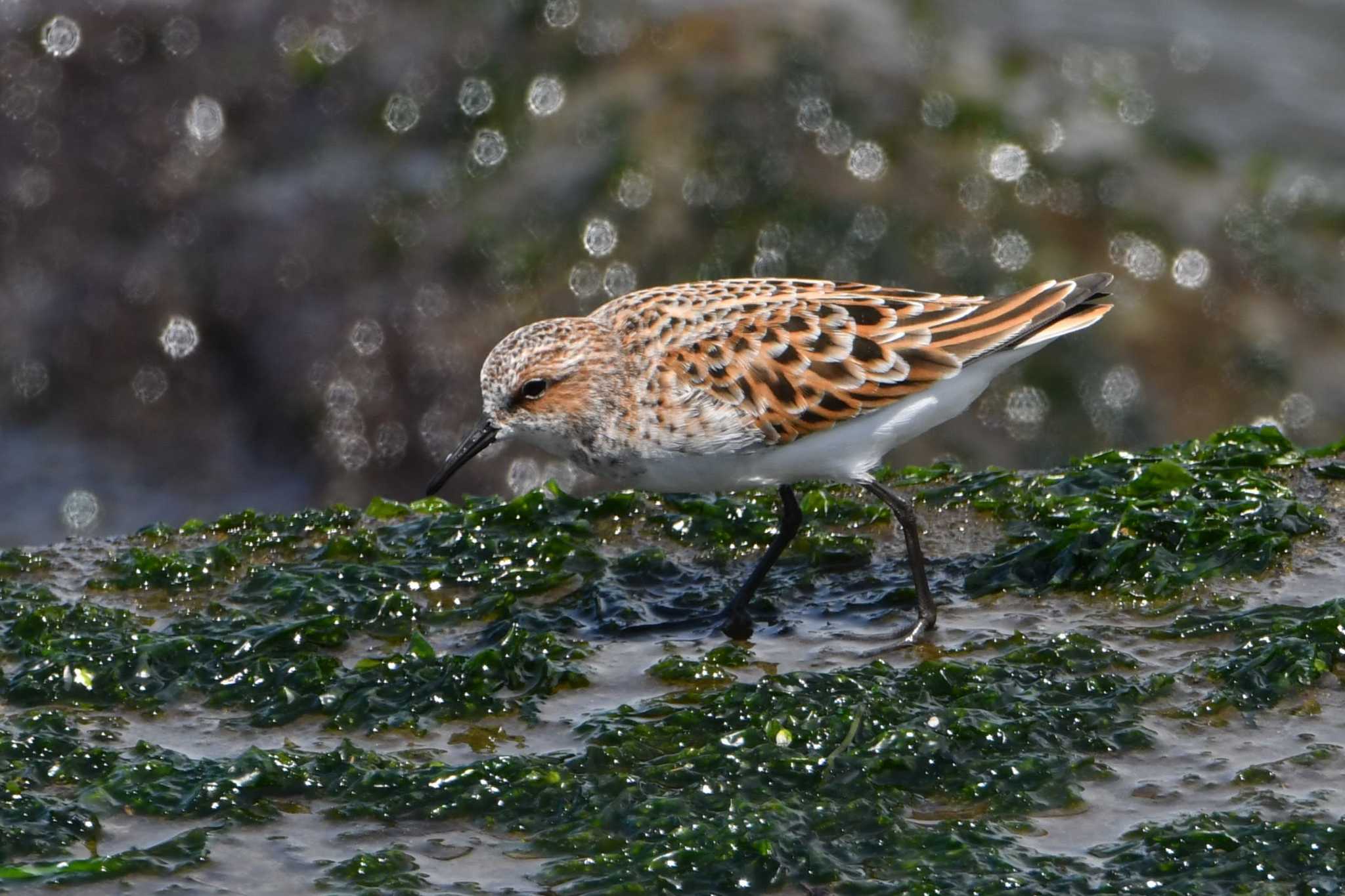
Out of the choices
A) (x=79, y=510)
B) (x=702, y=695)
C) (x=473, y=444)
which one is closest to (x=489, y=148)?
(x=79, y=510)

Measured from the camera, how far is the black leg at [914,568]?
6.36 meters

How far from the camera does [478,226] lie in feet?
36.9

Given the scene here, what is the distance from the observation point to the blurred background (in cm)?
1115

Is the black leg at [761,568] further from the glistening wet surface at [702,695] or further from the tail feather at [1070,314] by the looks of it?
the tail feather at [1070,314]

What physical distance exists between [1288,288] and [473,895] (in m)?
8.76

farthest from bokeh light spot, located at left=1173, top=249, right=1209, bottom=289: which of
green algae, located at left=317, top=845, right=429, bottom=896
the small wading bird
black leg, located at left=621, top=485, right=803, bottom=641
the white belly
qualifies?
green algae, located at left=317, top=845, right=429, bottom=896

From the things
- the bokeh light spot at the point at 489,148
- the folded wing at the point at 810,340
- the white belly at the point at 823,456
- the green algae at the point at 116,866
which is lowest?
the green algae at the point at 116,866

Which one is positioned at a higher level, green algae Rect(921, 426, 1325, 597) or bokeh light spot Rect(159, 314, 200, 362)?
bokeh light spot Rect(159, 314, 200, 362)

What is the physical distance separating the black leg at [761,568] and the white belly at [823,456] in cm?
29

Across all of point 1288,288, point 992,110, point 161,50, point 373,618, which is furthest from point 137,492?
point 1288,288

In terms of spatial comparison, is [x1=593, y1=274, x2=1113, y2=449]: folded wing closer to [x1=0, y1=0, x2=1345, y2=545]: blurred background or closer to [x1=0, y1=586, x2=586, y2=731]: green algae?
[x1=0, y1=586, x2=586, y2=731]: green algae

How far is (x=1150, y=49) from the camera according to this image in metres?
16.3

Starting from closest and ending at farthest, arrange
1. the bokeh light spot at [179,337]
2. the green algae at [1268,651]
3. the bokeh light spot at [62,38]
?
the green algae at [1268,651]
the bokeh light spot at [179,337]
the bokeh light spot at [62,38]

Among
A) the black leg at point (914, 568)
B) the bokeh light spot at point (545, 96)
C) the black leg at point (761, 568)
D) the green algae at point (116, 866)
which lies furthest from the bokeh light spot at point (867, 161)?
the green algae at point (116, 866)
